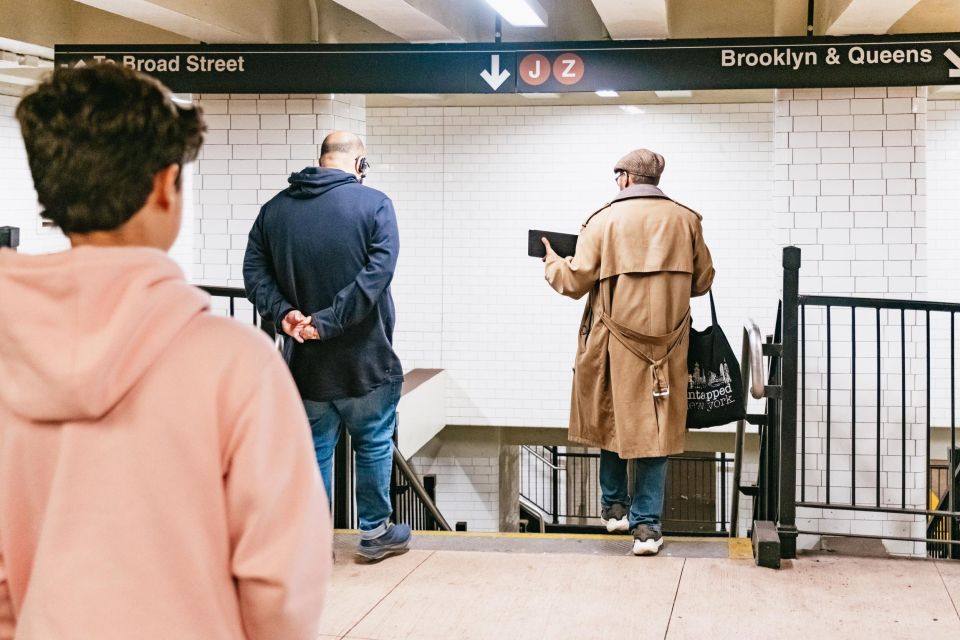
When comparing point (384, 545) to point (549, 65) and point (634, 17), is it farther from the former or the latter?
point (634, 17)

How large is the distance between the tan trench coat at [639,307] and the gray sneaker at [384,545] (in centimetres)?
88

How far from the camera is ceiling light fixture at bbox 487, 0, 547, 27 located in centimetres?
526

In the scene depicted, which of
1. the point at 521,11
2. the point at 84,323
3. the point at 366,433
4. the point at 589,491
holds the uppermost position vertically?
the point at 521,11

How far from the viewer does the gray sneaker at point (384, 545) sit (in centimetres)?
414

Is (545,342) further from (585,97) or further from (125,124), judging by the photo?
(125,124)

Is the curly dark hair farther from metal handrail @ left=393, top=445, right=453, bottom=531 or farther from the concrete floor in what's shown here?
metal handrail @ left=393, top=445, right=453, bottom=531

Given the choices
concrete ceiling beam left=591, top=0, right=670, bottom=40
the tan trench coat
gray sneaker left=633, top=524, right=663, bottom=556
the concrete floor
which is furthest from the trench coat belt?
concrete ceiling beam left=591, top=0, right=670, bottom=40

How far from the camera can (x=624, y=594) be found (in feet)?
12.5

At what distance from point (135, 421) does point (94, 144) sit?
35 centimetres

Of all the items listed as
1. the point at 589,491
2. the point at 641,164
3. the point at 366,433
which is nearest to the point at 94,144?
the point at 366,433

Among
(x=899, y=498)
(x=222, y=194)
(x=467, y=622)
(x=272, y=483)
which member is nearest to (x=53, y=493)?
(x=272, y=483)

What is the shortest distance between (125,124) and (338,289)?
101 inches

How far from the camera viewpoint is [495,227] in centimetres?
1031

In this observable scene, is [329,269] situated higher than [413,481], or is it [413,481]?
[329,269]
